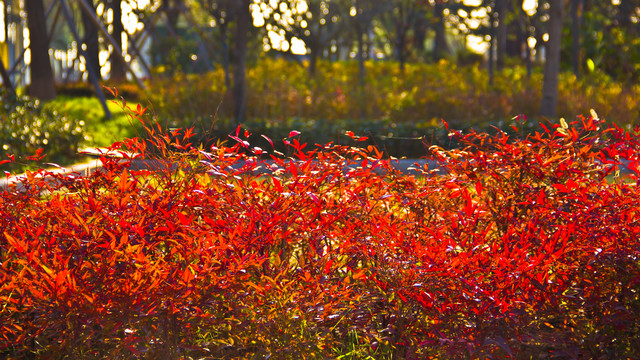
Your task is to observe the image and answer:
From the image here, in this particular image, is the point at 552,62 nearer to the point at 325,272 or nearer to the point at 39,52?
the point at 325,272

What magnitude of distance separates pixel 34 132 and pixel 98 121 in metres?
4.15

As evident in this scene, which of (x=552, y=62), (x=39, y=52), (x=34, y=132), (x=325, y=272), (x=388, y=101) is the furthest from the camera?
(x=39, y=52)

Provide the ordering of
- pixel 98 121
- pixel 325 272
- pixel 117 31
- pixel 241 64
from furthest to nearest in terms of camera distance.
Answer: pixel 117 31 < pixel 98 121 < pixel 241 64 < pixel 325 272

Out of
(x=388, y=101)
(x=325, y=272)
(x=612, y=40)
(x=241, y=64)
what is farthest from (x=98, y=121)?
(x=612, y=40)

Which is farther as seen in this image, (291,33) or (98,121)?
(291,33)

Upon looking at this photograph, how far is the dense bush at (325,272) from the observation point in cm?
279

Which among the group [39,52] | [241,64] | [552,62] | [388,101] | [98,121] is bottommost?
[98,121]

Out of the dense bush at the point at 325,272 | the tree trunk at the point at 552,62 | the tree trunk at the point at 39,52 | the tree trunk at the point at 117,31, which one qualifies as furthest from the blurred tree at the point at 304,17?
the dense bush at the point at 325,272

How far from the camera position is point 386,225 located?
9.96 feet

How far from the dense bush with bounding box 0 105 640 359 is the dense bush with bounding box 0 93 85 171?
17.9 ft

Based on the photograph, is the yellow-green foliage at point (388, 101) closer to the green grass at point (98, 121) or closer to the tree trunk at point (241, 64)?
the tree trunk at point (241, 64)

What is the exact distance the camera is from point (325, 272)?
2.97 meters

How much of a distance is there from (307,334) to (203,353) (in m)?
0.53

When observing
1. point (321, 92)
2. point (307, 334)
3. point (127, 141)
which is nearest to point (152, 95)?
point (321, 92)
